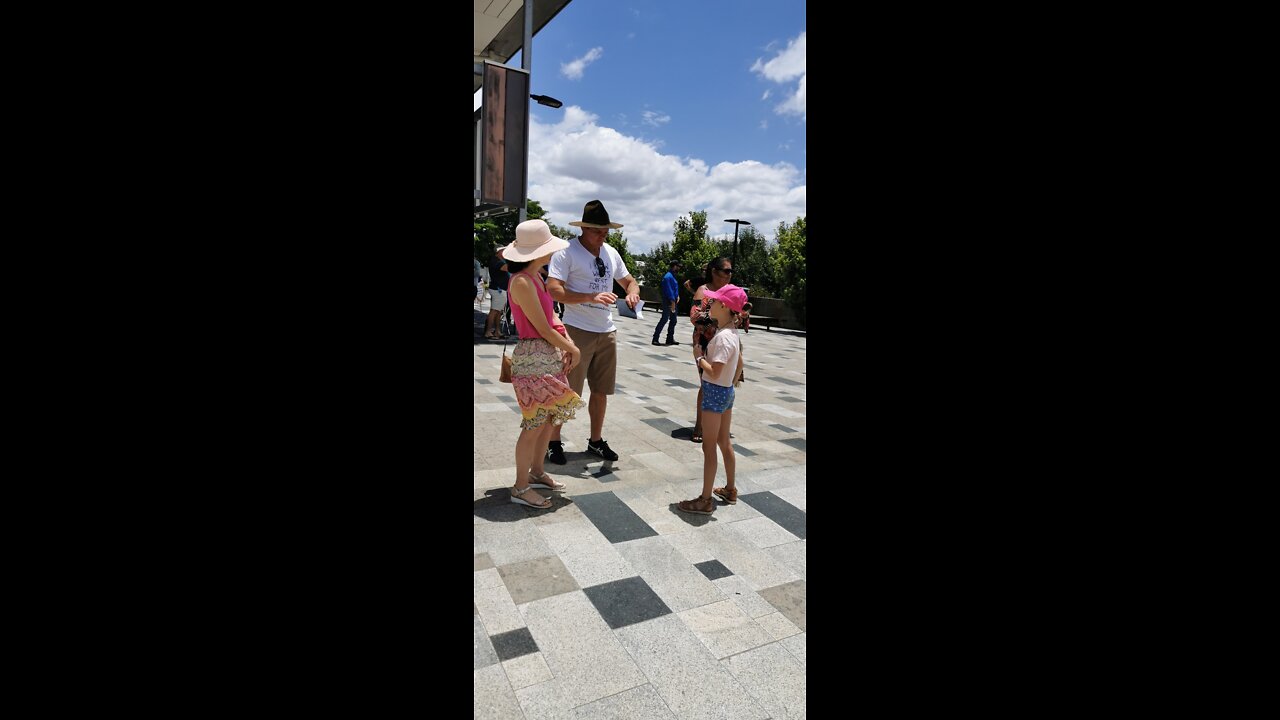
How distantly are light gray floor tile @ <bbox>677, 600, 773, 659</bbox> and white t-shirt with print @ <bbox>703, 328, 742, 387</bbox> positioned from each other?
126 cm

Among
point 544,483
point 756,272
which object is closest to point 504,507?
point 544,483

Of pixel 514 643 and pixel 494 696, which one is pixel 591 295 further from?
pixel 494 696

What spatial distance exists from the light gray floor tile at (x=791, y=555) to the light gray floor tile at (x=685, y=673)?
776mm

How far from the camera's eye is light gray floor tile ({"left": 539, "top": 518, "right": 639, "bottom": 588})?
2799 millimetres

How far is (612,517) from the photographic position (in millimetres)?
3480

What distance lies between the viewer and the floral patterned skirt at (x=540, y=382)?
346 cm

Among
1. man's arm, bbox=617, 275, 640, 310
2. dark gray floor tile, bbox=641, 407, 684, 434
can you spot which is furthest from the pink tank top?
dark gray floor tile, bbox=641, 407, 684, 434

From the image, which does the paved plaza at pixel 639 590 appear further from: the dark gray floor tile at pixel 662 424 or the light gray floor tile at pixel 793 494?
the dark gray floor tile at pixel 662 424

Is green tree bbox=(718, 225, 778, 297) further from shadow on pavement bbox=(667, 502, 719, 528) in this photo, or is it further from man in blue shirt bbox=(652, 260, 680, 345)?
shadow on pavement bbox=(667, 502, 719, 528)
